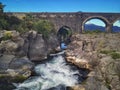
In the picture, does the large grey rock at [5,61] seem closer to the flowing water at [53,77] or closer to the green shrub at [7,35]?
the flowing water at [53,77]

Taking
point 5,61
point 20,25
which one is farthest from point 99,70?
point 20,25

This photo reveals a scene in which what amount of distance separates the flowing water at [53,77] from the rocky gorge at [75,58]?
1.51m

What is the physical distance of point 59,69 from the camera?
49188mm

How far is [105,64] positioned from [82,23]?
184 feet

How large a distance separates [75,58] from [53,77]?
8515 millimetres

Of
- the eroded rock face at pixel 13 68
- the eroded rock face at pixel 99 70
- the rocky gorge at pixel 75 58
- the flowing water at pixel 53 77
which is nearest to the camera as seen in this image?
the eroded rock face at pixel 99 70

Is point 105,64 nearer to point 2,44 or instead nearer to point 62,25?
point 2,44

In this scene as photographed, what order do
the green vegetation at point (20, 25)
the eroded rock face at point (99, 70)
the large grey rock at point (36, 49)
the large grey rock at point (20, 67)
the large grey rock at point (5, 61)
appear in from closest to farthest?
the eroded rock face at point (99, 70), the large grey rock at point (20, 67), the large grey rock at point (5, 61), the large grey rock at point (36, 49), the green vegetation at point (20, 25)

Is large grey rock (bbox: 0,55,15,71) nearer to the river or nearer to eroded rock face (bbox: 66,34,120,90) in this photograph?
the river

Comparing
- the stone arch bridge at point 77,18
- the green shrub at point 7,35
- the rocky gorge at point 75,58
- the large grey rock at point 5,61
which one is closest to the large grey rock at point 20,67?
the rocky gorge at point 75,58

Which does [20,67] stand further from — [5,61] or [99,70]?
[99,70]

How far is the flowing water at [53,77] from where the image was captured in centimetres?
3803

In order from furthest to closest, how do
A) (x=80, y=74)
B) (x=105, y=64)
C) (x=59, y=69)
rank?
(x=59, y=69), (x=80, y=74), (x=105, y=64)

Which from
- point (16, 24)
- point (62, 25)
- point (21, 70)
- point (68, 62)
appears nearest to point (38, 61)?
point (68, 62)
